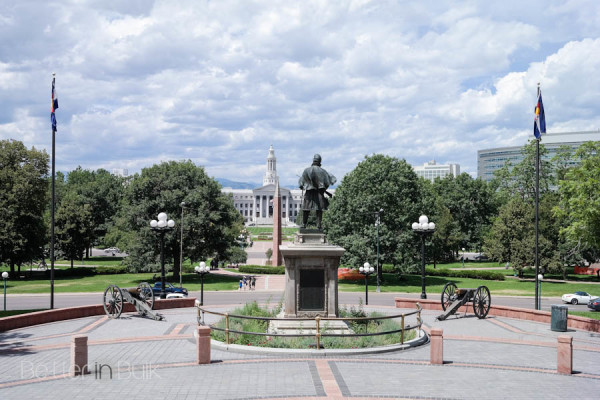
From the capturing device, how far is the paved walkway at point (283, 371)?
1138 cm

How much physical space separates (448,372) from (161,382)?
702cm

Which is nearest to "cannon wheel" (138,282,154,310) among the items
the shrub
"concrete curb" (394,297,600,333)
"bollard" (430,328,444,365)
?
→ "concrete curb" (394,297,600,333)

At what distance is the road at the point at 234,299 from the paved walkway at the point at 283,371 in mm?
14772

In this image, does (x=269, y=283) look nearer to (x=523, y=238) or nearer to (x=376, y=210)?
(x=376, y=210)

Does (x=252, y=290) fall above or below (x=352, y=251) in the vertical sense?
below

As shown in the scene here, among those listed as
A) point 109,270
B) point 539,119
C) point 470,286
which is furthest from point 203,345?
point 109,270

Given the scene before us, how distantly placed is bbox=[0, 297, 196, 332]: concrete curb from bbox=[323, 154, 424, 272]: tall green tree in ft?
75.0

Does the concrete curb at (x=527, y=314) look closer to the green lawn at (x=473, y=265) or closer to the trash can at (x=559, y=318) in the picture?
the trash can at (x=559, y=318)

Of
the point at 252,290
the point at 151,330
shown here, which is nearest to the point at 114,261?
the point at 252,290

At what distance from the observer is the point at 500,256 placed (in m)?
54.7

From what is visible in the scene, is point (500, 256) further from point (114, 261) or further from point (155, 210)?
point (114, 261)

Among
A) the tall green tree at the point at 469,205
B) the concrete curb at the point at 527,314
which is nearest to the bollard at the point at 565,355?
the concrete curb at the point at 527,314

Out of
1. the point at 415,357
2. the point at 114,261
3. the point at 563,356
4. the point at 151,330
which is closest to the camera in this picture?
the point at 563,356

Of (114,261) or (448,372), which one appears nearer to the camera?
(448,372)
